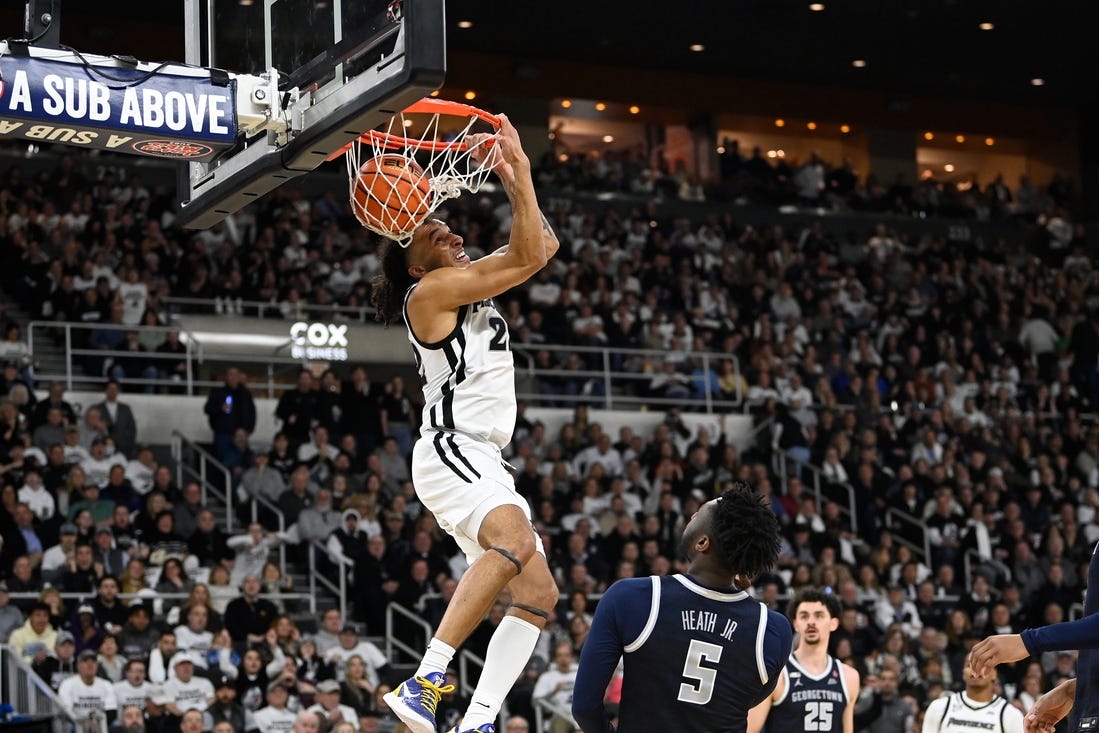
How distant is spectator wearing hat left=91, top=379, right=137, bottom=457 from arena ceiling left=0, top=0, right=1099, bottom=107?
738cm

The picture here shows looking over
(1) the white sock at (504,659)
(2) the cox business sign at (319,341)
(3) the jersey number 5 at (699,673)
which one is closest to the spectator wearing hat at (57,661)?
(2) the cox business sign at (319,341)

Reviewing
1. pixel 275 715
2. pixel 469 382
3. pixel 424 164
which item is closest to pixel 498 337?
pixel 469 382

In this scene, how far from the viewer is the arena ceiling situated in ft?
83.8

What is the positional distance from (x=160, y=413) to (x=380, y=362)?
121 inches

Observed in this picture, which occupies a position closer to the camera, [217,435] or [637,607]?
[637,607]

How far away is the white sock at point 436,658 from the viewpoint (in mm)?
5746

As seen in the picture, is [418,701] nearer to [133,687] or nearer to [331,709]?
[331,709]

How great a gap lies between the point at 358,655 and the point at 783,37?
54.0 feet

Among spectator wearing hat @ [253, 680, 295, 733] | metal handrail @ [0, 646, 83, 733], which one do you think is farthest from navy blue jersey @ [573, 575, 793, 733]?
spectator wearing hat @ [253, 680, 295, 733]

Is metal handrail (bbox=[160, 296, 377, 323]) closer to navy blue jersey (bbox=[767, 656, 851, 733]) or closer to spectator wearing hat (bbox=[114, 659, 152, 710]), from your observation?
spectator wearing hat (bbox=[114, 659, 152, 710])

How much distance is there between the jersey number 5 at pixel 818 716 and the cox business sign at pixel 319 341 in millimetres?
12793

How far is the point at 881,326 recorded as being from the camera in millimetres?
25469

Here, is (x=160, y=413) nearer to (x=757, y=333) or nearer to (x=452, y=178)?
(x=757, y=333)

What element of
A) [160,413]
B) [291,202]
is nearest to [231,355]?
[160,413]
